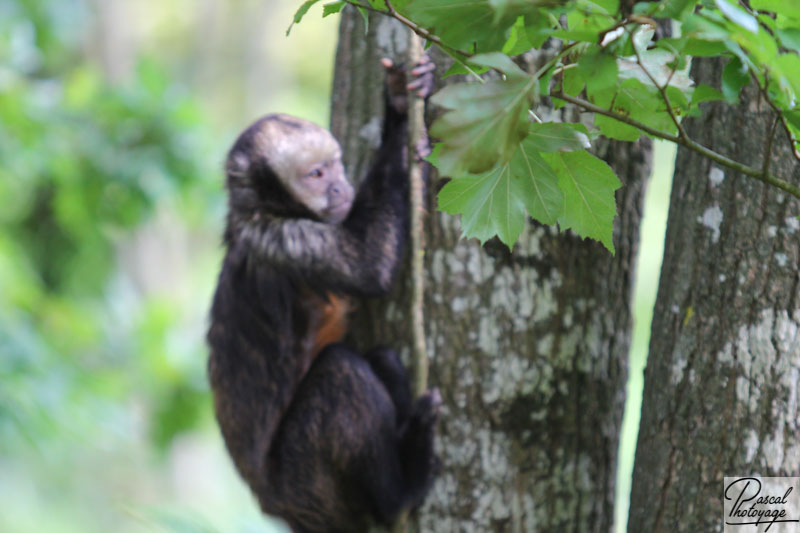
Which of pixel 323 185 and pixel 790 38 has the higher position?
pixel 790 38

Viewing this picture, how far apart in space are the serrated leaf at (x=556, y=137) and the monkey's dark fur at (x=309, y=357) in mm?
1637

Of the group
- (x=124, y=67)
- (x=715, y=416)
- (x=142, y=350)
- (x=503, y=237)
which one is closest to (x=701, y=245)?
(x=715, y=416)

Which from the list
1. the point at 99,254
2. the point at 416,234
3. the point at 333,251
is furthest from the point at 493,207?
the point at 99,254

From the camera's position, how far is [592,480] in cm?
260

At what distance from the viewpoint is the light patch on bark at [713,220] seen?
2174 millimetres

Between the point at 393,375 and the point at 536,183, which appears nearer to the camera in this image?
the point at 536,183

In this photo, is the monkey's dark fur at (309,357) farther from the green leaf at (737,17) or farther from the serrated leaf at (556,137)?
the green leaf at (737,17)

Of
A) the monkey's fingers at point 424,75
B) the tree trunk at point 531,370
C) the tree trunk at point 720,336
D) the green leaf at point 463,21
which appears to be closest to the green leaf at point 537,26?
the green leaf at point 463,21

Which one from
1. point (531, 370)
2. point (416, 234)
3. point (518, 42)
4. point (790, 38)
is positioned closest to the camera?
point (790, 38)

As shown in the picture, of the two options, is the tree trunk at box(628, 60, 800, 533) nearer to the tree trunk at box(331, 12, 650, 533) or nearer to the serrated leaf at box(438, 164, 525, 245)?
the tree trunk at box(331, 12, 650, 533)

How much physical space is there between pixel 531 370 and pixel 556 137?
136 cm

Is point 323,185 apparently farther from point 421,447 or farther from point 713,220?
point 713,220

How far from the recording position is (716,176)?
7.21 feet

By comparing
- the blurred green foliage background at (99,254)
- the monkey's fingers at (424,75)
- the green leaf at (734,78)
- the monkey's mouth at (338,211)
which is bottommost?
the blurred green foliage background at (99,254)
